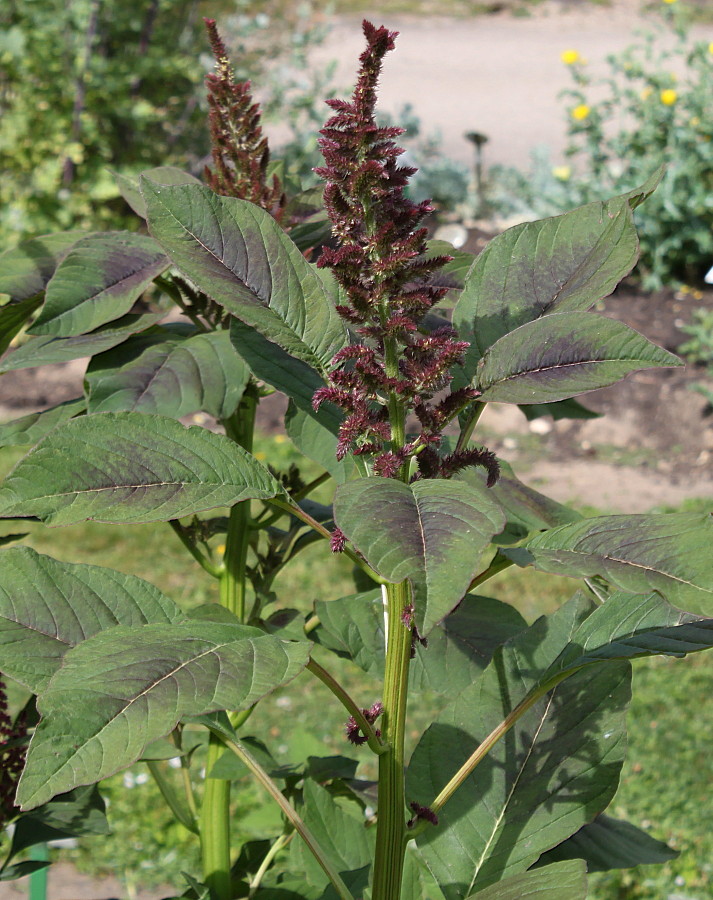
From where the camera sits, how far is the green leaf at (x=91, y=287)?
4.25 ft

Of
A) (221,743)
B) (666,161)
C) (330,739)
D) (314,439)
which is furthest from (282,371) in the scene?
(666,161)

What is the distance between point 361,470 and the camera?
108cm

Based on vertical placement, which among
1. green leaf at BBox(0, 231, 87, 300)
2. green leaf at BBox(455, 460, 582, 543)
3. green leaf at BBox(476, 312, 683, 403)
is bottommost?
green leaf at BBox(455, 460, 582, 543)

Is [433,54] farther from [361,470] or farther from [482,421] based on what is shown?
[361,470]

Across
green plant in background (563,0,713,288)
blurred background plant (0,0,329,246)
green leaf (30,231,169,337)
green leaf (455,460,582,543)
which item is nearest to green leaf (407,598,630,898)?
green leaf (455,460,582,543)

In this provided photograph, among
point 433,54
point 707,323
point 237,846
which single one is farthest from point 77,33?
point 433,54

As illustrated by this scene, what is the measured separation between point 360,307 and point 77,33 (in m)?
5.71

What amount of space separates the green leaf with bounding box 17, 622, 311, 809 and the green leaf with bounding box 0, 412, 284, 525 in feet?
0.38

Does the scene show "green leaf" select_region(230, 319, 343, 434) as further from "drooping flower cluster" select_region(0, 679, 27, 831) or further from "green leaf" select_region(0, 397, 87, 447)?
"drooping flower cluster" select_region(0, 679, 27, 831)

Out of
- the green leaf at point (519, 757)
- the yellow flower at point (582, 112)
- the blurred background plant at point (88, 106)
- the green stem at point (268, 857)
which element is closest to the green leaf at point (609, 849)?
the green leaf at point (519, 757)

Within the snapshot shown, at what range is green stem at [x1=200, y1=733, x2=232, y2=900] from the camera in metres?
1.44

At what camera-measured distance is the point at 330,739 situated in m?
3.33

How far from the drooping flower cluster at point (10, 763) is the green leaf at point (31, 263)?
20.9 inches

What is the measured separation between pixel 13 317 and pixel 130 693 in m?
0.70
